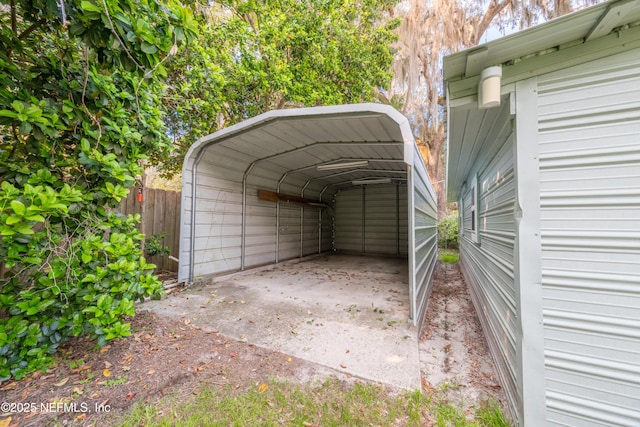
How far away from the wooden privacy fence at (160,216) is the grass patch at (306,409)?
405 centimetres

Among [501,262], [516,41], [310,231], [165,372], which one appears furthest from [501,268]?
[310,231]

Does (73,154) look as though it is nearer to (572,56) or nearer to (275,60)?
(572,56)

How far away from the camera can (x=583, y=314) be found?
1.56 meters

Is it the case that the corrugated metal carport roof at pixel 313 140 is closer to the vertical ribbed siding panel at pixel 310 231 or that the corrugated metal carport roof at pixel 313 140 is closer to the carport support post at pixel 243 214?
the carport support post at pixel 243 214

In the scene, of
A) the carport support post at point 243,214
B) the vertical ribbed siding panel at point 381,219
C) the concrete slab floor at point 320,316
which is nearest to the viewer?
the concrete slab floor at point 320,316

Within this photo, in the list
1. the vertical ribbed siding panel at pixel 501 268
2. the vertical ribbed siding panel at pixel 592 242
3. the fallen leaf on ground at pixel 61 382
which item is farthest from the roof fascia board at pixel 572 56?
the fallen leaf on ground at pixel 61 382

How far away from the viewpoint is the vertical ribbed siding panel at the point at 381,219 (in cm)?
1004

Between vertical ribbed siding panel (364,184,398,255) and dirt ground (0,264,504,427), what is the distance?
694 cm

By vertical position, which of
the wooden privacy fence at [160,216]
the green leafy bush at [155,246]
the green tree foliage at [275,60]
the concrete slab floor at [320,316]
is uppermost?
the green tree foliage at [275,60]

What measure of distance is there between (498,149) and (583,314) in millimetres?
1824

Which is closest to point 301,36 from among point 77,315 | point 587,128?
point 587,128

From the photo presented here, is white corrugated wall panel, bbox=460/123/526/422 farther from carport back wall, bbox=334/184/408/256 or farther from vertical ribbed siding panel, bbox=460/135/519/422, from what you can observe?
carport back wall, bbox=334/184/408/256

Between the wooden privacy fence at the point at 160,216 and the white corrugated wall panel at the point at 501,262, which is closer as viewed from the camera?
the white corrugated wall panel at the point at 501,262

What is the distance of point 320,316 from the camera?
3.59 metres
